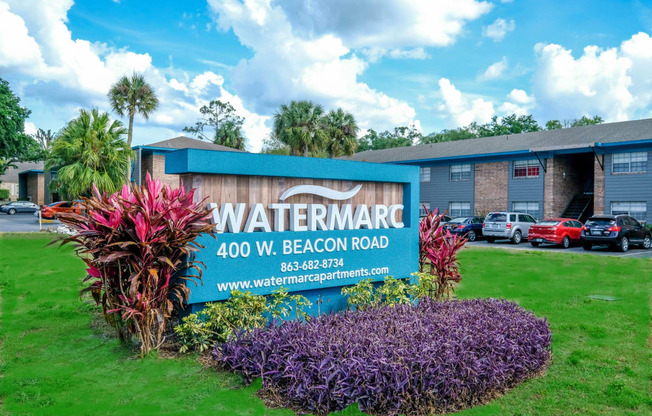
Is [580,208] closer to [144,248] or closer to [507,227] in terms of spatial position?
[507,227]

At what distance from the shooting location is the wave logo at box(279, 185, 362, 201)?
21.3 feet

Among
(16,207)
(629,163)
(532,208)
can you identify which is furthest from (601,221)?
(16,207)

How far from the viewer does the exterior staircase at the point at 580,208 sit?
97.3ft

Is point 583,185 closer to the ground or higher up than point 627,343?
higher up

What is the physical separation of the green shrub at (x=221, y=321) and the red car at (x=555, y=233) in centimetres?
1911

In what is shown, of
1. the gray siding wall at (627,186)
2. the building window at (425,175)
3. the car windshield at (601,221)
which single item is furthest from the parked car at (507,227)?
the building window at (425,175)

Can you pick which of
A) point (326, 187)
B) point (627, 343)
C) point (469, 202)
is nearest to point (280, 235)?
Answer: point (326, 187)

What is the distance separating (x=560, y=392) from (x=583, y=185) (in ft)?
100

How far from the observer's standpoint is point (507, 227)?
23.7 meters

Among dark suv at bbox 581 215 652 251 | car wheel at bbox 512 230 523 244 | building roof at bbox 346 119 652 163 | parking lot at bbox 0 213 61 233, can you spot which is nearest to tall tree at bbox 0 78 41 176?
parking lot at bbox 0 213 61 233

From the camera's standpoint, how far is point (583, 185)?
1247 inches

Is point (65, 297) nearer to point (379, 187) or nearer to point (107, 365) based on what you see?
point (107, 365)

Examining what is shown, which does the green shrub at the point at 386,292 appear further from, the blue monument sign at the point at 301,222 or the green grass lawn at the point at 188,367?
the green grass lawn at the point at 188,367

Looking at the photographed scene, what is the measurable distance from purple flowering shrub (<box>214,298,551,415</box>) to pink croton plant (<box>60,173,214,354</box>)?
88 centimetres
